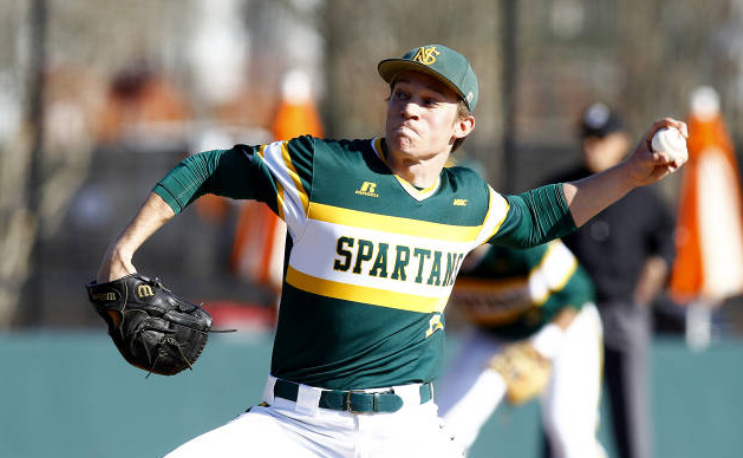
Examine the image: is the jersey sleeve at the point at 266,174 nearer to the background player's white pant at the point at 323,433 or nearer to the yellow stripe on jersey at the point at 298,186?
the yellow stripe on jersey at the point at 298,186

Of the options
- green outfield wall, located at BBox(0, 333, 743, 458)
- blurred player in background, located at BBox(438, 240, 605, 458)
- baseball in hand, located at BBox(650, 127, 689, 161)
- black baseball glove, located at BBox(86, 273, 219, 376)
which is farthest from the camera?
green outfield wall, located at BBox(0, 333, 743, 458)

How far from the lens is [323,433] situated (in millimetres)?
4016

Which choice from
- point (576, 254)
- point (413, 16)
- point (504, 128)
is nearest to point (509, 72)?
point (504, 128)

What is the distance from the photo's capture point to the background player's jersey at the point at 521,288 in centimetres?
614

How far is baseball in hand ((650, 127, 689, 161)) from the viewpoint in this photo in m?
4.14

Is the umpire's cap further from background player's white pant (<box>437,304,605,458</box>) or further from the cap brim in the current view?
the cap brim

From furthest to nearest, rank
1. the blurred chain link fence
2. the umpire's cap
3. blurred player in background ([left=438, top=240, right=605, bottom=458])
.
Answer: the blurred chain link fence
the umpire's cap
blurred player in background ([left=438, top=240, right=605, bottom=458])

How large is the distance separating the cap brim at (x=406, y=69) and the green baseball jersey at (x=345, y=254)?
12.6 inches

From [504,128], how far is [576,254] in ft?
6.28

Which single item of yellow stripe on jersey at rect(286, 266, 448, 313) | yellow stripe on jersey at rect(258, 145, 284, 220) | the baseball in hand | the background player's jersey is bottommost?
yellow stripe on jersey at rect(286, 266, 448, 313)

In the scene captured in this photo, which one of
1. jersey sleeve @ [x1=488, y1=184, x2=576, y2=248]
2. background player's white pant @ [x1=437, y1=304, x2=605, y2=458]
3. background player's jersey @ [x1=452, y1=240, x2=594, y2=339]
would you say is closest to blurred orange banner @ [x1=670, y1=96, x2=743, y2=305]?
background player's white pant @ [x1=437, y1=304, x2=605, y2=458]

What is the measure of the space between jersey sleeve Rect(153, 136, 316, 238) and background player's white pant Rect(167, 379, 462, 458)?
26.0 inches

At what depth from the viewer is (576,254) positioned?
748 cm

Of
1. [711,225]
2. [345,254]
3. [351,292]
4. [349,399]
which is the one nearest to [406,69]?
[345,254]
